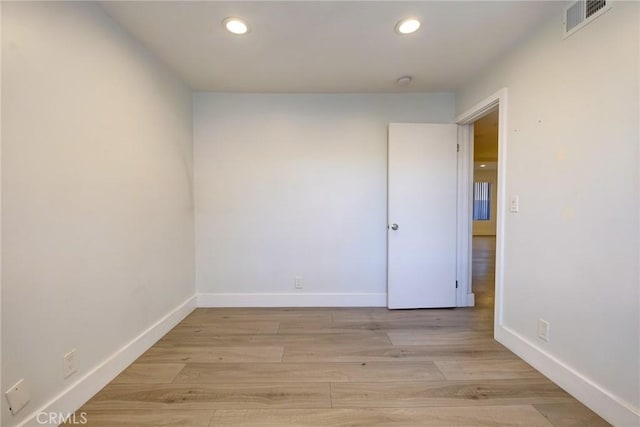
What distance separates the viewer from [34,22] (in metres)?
1.28

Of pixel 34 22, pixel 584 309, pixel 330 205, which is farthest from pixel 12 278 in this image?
pixel 584 309

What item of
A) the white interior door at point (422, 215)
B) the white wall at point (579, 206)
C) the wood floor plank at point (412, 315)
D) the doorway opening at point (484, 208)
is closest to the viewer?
the white wall at point (579, 206)

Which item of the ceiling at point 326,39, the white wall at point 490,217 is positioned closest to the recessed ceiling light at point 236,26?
the ceiling at point 326,39

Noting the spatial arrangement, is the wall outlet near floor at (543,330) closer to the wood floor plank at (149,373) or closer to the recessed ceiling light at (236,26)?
the wood floor plank at (149,373)

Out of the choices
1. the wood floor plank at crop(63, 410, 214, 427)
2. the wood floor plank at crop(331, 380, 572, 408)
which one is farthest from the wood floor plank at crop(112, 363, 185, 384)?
the wood floor plank at crop(331, 380, 572, 408)

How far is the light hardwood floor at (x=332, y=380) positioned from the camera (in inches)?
57.2

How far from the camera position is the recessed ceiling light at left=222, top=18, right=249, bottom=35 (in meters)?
1.76

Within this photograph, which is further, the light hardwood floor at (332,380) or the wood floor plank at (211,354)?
the wood floor plank at (211,354)

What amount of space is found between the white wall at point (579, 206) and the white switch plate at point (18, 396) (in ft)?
9.26

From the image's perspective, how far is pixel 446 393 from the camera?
1629 millimetres

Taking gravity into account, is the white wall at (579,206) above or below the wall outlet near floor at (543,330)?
above

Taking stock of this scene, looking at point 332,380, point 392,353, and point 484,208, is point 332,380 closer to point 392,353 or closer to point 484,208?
point 392,353

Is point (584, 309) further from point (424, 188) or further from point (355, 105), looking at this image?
point (355, 105)

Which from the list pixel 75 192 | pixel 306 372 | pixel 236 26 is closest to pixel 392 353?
pixel 306 372
